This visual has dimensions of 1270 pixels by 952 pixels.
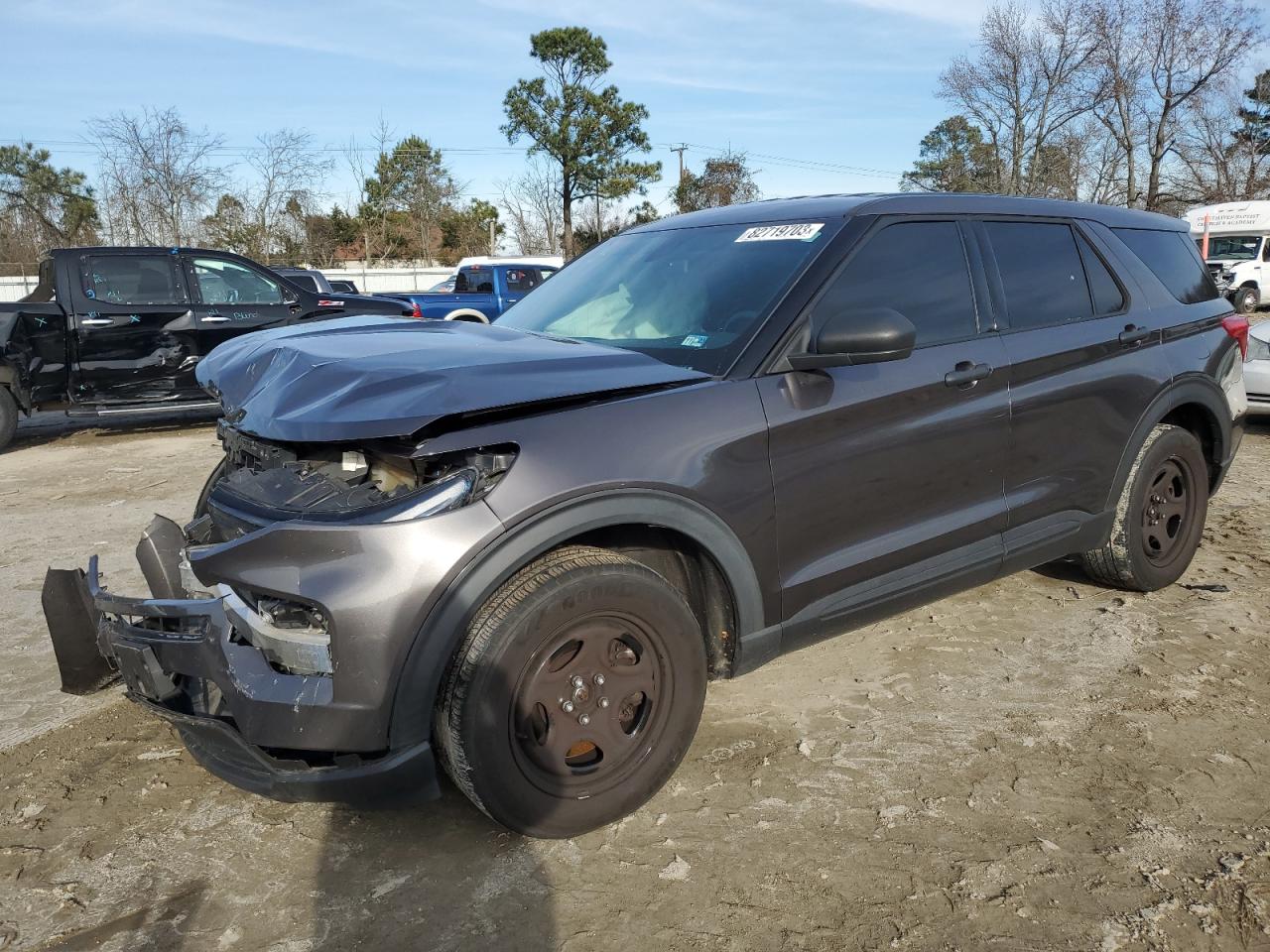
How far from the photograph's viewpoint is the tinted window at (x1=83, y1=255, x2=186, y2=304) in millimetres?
9227

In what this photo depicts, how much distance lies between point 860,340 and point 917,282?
712 millimetres

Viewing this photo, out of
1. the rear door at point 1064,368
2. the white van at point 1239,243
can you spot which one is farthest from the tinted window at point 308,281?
the white van at point 1239,243

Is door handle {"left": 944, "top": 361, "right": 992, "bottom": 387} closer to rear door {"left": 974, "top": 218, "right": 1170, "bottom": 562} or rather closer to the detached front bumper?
rear door {"left": 974, "top": 218, "right": 1170, "bottom": 562}

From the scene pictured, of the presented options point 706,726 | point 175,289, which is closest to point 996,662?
→ point 706,726

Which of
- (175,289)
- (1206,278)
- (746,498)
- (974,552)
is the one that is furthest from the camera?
(175,289)

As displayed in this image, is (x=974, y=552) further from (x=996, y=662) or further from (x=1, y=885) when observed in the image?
(x=1, y=885)

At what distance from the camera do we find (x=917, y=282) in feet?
11.0

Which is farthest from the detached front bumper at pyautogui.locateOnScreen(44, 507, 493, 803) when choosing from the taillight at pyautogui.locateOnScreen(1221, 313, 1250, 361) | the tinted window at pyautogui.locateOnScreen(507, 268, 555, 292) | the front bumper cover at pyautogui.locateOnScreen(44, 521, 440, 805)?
the tinted window at pyautogui.locateOnScreen(507, 268, 555, 292)

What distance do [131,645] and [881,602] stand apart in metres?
2.26

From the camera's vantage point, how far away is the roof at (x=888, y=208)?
3.36m

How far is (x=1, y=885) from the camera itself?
97.2 inches

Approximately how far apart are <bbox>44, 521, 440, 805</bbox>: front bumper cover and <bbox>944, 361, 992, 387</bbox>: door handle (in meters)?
2.10

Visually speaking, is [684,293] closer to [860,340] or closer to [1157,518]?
[860,340]

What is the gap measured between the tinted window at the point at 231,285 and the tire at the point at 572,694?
28.2ft
